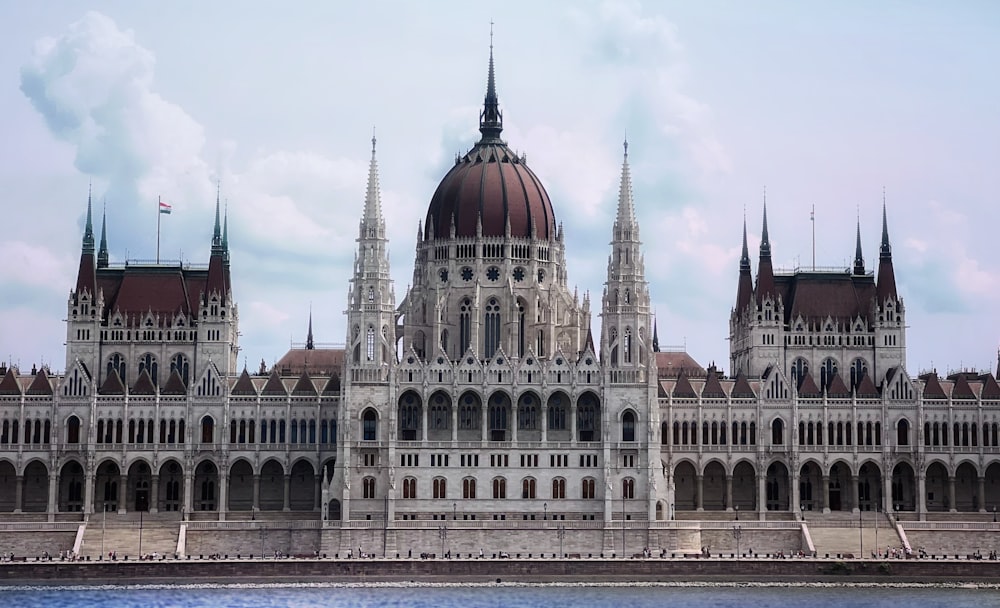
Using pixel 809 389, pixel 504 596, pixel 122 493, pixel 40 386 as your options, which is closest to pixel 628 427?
pixel 809 389

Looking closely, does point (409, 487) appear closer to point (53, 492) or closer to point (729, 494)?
point (729, 494)

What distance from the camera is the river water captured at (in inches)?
5940

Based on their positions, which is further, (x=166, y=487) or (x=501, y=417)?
(x=166, y=487)

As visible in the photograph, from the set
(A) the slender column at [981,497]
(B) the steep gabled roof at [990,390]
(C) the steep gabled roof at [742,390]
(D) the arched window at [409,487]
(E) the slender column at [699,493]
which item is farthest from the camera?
Answer: (B) the steep gabled roof at [990,390]

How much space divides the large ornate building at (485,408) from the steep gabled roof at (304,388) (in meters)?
0.17

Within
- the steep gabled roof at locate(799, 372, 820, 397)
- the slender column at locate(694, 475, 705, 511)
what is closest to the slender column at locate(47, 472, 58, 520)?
the slender column at locate(694, 475, 705, 511)

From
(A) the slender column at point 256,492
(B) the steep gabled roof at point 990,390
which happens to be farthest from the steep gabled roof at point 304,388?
(B) the steep gabled roof at point 990,390

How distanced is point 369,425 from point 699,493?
27.1 meters

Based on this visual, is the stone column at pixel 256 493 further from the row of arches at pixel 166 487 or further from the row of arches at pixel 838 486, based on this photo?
the row of arches at pixel 838 486

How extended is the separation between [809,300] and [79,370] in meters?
60.2

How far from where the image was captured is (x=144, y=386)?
619ft

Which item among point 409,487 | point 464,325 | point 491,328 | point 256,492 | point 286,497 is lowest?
point 286,497

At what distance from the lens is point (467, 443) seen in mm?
180250

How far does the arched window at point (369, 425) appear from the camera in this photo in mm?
180500
